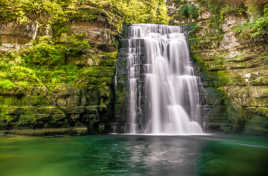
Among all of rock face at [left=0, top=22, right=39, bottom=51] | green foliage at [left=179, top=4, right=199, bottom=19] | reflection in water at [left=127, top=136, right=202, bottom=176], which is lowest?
reflection in water at [left=127, top=136, right=202, bottom=176]

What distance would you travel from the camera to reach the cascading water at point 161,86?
36.7 feet

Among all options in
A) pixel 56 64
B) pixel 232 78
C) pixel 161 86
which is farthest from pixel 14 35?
pixel 232 78

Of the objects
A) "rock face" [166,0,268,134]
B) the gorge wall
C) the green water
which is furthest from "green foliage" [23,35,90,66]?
"rock face" [166,0,268,134]

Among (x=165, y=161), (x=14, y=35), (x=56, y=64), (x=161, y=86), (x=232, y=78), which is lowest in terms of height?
(x=165, y=161)

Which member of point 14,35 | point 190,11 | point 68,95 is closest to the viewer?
point 68,95

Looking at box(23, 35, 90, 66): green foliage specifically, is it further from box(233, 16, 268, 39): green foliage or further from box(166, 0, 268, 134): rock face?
box(233, 16, 268, 39): green foliage

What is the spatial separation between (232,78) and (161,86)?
15.1 feet

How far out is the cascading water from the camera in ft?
36.7

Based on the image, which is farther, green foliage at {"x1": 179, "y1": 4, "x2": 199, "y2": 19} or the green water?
green foliage at {"x1": 179, "y1": 4, "x2": 199, "y2": 19}

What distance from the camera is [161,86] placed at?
486 inches

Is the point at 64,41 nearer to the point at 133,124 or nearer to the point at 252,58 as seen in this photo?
the point at 133,124

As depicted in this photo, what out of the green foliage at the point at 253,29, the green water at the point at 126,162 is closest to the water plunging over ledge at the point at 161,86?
the green foliage at the point at 253,29

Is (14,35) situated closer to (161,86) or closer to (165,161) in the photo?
(161,86)

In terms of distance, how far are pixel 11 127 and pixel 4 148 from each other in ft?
9.31
